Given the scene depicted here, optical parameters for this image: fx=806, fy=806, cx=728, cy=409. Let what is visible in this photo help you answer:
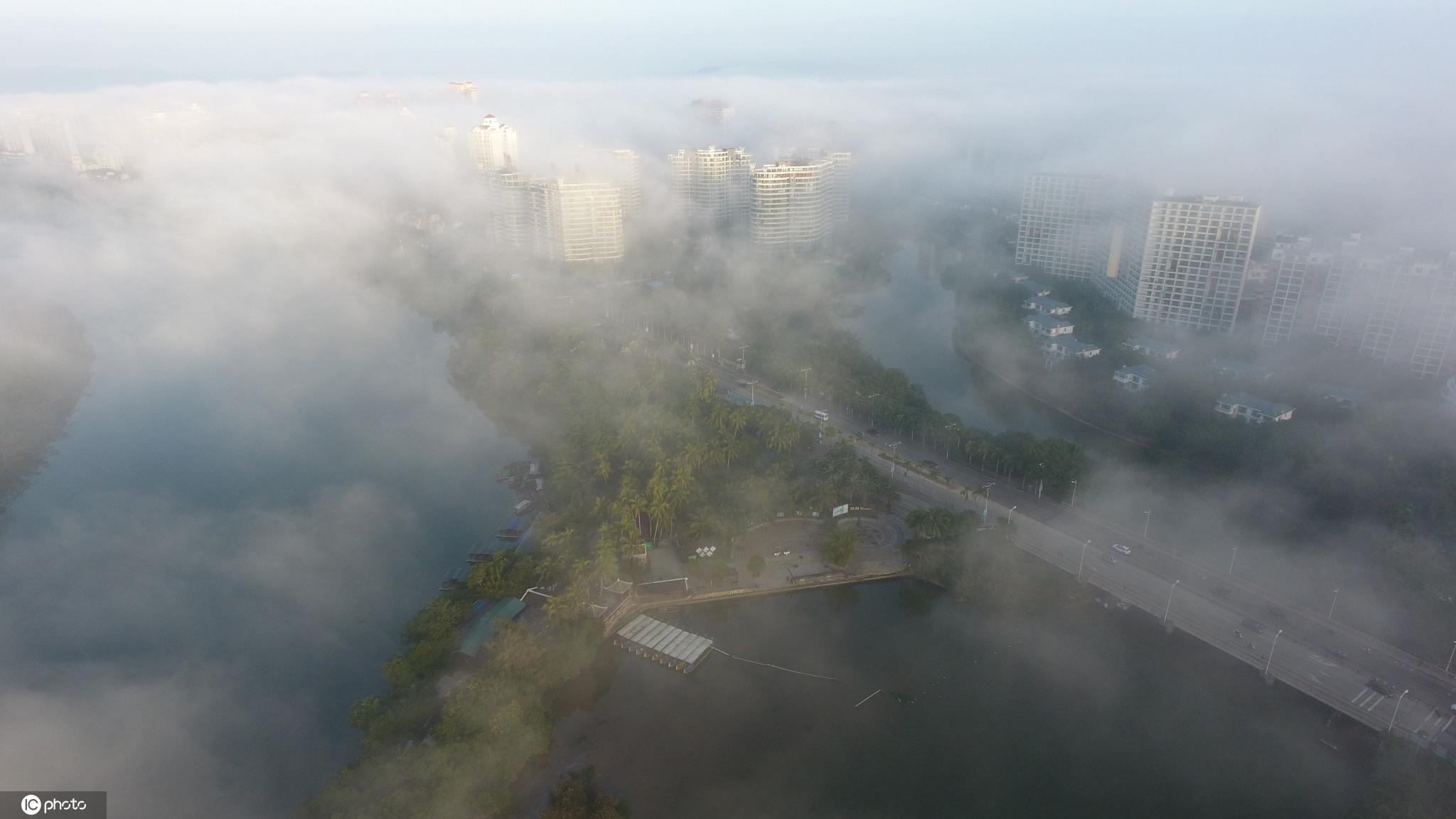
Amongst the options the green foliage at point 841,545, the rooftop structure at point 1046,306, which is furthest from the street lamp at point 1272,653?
the rooftop structure at point 1046,306

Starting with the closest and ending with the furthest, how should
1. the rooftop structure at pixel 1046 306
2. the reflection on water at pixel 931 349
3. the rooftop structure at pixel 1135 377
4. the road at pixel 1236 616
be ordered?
the road at pixel 1236 616 → the rooftop structure at pixel 1135 377 → the reflection on water at pixel 931 349 → the rooftop structure at pixel 1046 306

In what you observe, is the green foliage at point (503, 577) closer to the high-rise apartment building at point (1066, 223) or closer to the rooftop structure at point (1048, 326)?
the rooftop structure at point (1048, 326)

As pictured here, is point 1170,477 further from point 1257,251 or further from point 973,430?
point 1257,251

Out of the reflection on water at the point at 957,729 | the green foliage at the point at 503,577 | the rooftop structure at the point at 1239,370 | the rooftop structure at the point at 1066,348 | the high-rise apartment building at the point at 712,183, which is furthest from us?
the high-rise apartment building at the point at 712,183

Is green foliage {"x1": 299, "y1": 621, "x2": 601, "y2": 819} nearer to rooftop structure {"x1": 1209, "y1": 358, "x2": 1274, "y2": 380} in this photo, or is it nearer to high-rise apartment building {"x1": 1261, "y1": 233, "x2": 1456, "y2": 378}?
rooftop structure {"x1": 1209, "y1": 358, "x2": 1274, "y2": 380}

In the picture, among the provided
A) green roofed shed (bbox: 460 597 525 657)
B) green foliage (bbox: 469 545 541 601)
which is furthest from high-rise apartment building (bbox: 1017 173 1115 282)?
green roofed shed (bbox: 460 597 525 657)
